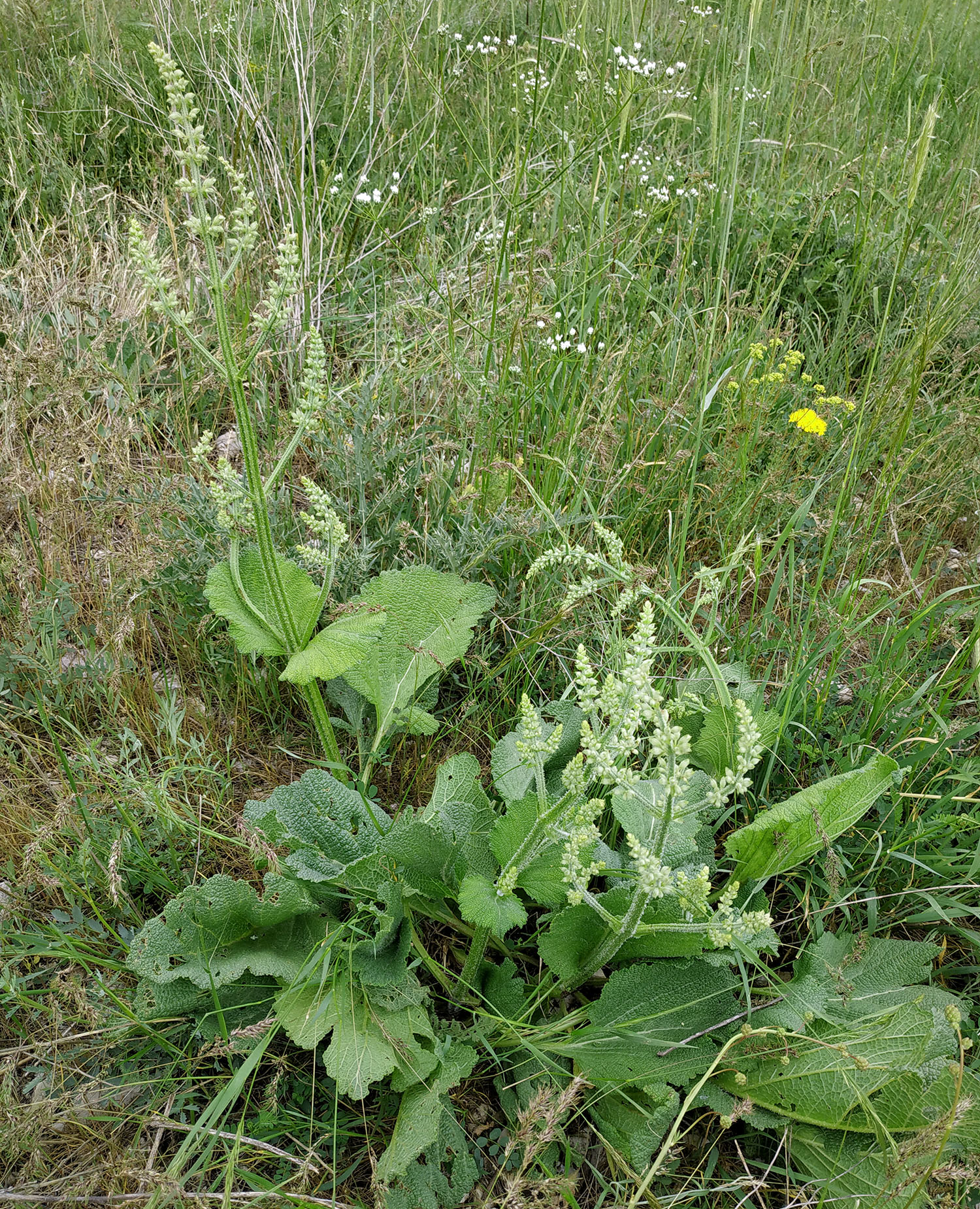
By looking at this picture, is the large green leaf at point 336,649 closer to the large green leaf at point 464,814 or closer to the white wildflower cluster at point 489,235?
the large green leaf at point 464,814

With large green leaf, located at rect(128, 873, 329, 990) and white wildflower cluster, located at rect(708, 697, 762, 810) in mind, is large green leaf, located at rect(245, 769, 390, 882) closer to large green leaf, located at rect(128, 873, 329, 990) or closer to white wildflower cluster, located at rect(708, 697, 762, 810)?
large green leaf, located at rect(128, 873, 329, 990)

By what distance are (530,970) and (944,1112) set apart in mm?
718

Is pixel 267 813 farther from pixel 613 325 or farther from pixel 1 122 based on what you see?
pixel 1 122

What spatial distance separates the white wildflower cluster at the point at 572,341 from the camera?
7.62 feet

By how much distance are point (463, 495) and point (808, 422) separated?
106 centimetres

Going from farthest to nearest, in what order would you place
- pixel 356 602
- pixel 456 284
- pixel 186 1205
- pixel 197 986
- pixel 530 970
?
1. pixel 456 284
2. pixel 356 602
3. pixel 530 970
4. pixel 197 986
5. pixel 186 1205

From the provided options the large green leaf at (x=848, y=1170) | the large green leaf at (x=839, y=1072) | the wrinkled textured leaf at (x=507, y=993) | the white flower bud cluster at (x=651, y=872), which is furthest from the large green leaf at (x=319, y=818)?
the large green leaf at (x=848, y=1170)

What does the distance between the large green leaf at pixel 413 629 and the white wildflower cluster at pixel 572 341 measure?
27.9 inches

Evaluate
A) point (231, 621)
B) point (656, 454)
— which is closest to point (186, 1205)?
point (231, 621)

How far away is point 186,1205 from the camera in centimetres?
130

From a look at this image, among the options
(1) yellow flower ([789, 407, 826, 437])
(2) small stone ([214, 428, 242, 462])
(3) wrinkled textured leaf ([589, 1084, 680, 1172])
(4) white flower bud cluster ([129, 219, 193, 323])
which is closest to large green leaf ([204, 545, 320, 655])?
(4) white flower bud cluster ([129, 219, 193, 323])

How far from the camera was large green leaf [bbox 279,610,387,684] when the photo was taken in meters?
1.69

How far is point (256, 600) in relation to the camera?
187 centimetres

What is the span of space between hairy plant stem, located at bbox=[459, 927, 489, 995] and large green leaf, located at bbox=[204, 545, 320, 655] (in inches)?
26.7
